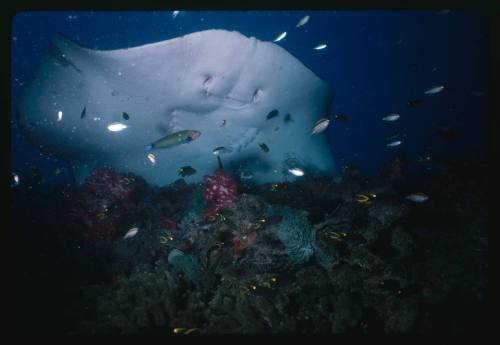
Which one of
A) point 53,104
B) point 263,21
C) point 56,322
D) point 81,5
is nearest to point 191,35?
point 81,5

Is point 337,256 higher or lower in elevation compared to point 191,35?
lower

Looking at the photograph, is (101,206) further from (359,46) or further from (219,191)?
(359,46)

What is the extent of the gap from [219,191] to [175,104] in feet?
7.52

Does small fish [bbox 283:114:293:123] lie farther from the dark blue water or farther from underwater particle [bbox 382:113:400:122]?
the dark blue water

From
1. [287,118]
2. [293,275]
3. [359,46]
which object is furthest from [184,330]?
[359,46]

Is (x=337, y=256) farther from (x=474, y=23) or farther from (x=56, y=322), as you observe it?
(x=474, y=23)

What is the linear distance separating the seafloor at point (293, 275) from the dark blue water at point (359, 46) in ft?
6.40

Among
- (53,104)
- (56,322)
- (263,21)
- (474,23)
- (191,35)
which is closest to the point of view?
(56,322)

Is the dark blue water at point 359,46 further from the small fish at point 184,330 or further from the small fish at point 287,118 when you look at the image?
the small fish at point 184,330

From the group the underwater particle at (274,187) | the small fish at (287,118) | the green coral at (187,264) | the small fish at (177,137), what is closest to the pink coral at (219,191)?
the green coral at (187,264)

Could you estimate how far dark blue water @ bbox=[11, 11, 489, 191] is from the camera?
1962cm

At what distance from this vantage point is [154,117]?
22.4 feet

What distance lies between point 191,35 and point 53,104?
3881 millimetres

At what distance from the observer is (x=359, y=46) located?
3128 centimetres
